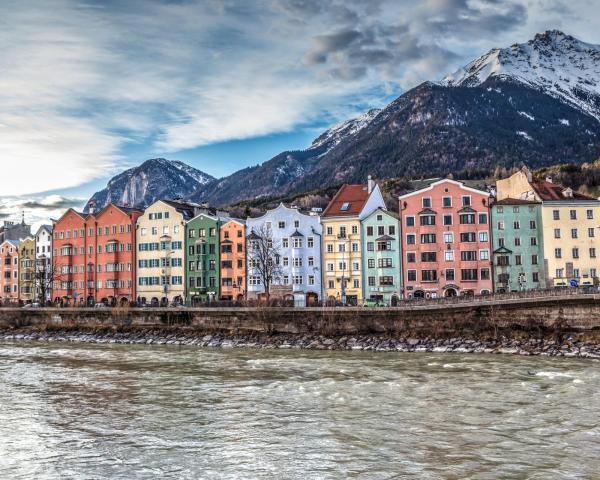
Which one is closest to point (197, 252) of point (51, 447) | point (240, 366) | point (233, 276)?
point (233, 276)

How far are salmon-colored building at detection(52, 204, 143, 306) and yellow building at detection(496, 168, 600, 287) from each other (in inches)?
2313

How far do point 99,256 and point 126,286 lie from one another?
291 inches

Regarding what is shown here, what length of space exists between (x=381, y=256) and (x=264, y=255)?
15195 millimetres

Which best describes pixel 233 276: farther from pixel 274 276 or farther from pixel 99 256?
pixel 99 256

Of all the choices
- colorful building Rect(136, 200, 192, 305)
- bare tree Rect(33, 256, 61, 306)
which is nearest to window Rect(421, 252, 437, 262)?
colorful building Rect(136, 200, 192, 305)

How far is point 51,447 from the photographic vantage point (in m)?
21.9

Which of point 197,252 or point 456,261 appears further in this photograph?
point 197,252

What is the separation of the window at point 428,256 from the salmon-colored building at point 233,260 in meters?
24.6

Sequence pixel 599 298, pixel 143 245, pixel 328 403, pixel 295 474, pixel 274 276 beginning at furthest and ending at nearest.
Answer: pixel 143 245, pixel 274 276, pixel 599 298, pixel 328 403, pixel 295 474

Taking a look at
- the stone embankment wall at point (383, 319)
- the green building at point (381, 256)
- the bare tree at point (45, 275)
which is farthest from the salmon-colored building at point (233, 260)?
the bare tree at point (45, 275)

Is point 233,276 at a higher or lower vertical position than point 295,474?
higher

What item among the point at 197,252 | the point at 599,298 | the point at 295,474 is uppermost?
the point at 197,252

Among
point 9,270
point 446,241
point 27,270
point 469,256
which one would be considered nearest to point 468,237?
point 469,256

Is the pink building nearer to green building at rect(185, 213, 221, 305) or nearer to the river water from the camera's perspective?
green building at rect(185, 213, 221, 305)
